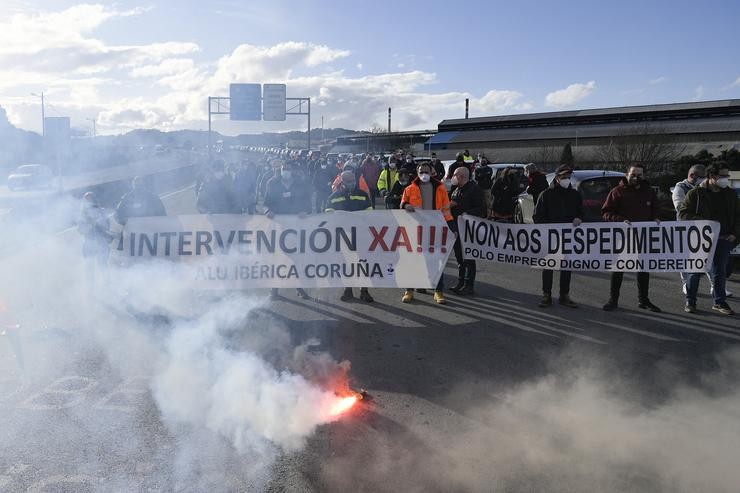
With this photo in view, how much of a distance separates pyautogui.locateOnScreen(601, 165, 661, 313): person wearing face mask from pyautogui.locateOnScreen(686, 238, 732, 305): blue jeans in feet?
1.54

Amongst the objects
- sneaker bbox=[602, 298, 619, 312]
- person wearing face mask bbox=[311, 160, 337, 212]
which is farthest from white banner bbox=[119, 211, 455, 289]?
person wearing face mask bbox=[311, 160, 337, 212]

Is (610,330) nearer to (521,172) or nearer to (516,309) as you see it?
(516,309)

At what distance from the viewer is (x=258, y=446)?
158 inches

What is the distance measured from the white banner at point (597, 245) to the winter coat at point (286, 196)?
2.47 meters

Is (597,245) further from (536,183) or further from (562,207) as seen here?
(536,183)

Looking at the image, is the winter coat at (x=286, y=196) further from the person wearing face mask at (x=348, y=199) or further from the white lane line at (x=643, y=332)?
the white lane line at (x=643, y=332)

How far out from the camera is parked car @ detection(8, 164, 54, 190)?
11080mm

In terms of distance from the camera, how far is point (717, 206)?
771 cm

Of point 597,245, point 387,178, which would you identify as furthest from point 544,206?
point 387,178

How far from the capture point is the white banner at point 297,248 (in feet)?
23.4

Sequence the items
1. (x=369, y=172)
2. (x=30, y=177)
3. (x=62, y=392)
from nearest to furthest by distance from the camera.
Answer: (x=62, y=392)
(x=30, y=177)
(x=369, y=172)

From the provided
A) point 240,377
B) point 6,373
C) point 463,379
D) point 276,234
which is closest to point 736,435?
point 463,379

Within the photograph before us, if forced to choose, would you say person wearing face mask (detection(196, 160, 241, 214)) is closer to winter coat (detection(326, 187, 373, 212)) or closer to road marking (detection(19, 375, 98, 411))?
winter coat (detection(326, 187, 373, 212))

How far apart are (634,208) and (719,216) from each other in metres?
1.00
